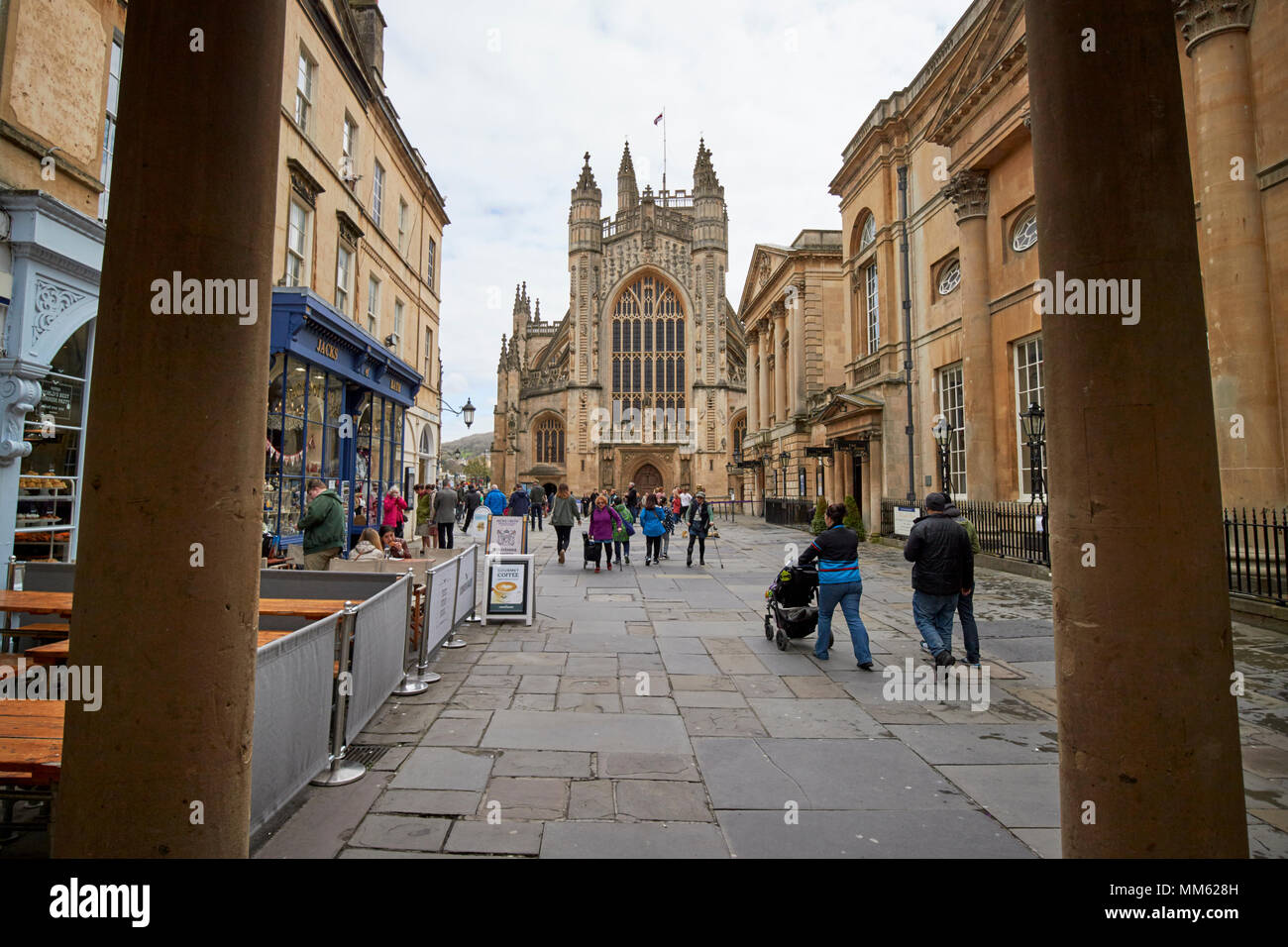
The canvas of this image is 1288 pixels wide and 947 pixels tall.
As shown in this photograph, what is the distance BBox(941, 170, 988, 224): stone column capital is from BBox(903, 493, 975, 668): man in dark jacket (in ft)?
41.4

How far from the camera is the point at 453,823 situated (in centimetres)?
306

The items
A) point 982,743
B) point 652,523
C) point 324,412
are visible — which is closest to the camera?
point 982,743

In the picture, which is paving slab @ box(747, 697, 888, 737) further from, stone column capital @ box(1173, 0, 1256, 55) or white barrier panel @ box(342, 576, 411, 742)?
stone column capital @ box(1173, 0, 1256, 55)

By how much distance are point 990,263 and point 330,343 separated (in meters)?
14.7

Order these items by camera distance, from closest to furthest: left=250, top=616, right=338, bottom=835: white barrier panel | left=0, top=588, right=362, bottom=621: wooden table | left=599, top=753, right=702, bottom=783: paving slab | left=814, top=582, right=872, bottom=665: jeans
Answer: left=250, top=616, right=338, bottom=835: white barrier panel, left=599, top=753, right=702, bottom=783: paving slab, left=0, top=588, right=362, bottom=621: wooden table, left=814, top=582, right=872, bottom=665: jeans

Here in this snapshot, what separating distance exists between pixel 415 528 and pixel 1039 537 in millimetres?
16524

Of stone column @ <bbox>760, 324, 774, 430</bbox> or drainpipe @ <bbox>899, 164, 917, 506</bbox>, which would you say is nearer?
drainpipe @ <bbox>899, 164, 917, 506</bbox>

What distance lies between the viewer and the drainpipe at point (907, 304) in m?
19.1

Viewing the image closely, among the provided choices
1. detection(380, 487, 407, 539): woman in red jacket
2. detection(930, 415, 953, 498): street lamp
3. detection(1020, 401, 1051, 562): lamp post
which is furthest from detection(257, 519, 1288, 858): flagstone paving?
detection(930, 415, 953, 498): street lamp

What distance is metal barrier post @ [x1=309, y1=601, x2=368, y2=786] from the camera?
356cm

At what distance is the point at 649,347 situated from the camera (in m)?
48.4

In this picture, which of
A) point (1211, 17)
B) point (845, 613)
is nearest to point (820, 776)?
point (845, 613)

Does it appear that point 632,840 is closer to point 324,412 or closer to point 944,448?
point 324,412

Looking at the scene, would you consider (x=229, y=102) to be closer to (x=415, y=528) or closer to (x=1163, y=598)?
(x=1163, y=598)
